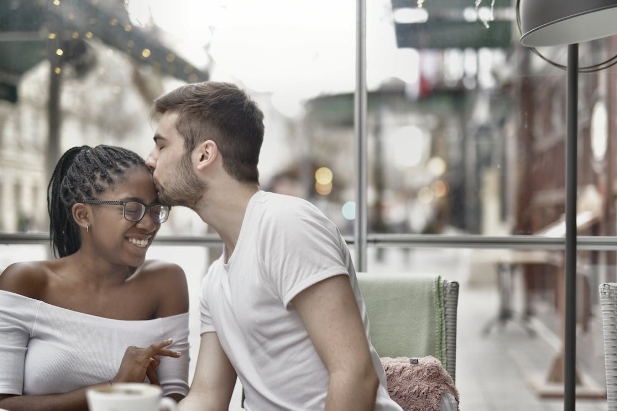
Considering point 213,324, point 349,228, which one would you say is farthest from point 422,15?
point 213,324

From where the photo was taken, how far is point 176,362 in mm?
1638

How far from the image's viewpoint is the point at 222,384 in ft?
4.81

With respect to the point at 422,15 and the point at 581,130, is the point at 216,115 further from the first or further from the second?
the point at 581,130

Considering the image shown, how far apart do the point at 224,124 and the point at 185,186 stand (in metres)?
0.16

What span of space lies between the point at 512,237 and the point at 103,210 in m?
1.57

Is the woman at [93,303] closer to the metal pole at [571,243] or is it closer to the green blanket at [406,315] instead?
the green blanket at [406,315]

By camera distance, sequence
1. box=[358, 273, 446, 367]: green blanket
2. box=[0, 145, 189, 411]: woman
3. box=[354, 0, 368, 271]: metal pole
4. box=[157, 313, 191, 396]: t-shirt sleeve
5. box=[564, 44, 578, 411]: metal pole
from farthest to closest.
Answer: box=[354, 0, 368, 271]: metal pole → box=[564, 44, 578, 411]: metal pole → box=[358, 273, 446, 367]: green blanket → box=[157, 313, 191, 396]: t-shirt sleeve → box=[0, 145, 189, 411]: woman

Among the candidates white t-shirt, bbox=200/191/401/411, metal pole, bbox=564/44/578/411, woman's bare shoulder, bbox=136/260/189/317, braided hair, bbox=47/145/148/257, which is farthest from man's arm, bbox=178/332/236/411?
metal pole, bbox=564/44/578/411

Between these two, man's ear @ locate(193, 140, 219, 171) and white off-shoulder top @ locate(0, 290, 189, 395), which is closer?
man's ear @ locate(193, 140, 219, 171)

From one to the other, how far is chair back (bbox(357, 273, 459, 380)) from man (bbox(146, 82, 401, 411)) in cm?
50

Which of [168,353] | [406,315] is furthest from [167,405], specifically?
A: [406,315]

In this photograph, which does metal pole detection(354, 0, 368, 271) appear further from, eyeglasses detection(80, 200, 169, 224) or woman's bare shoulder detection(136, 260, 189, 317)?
eyeglasses detection(80, 200, 169, 224)

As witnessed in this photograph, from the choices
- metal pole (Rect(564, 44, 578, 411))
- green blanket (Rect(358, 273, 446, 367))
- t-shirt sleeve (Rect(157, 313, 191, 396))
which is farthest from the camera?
metal pole (Rect(564, 44, 578, 411))

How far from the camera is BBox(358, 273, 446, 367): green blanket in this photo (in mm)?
1863
